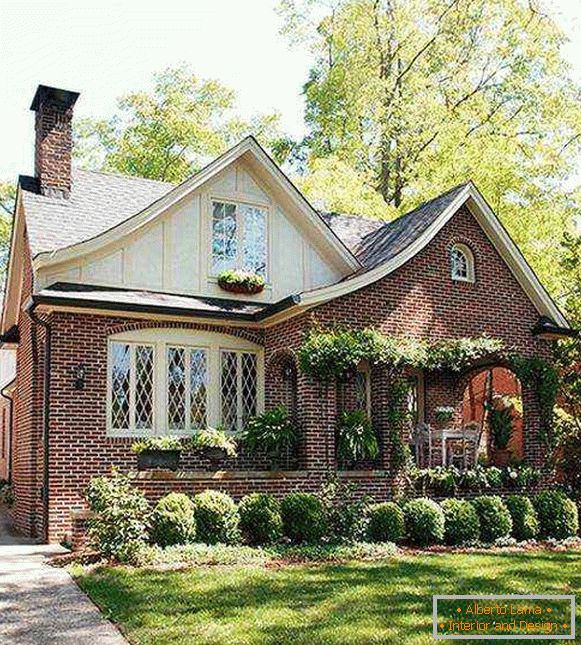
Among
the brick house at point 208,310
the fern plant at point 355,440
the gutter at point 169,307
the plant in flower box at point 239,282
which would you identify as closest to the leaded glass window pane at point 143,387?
the brick house at point 208,310

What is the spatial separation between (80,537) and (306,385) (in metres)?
4.27

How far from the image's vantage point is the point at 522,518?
13.9 meters

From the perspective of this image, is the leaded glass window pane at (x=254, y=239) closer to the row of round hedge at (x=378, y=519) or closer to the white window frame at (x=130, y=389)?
the white window frame at (x=130, y=389)

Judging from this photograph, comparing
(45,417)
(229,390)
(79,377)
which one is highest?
(79,377)

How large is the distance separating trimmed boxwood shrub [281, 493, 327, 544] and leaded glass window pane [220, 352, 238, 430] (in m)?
2.93

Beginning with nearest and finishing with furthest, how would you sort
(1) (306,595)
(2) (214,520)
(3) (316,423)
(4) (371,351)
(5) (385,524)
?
1. (1) (306,595)
2. (2) (214,520)
3. (5) (385,524)
4. (3) (316,423)
5. (4) (371,351)

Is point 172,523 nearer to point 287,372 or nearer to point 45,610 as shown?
point 45,610

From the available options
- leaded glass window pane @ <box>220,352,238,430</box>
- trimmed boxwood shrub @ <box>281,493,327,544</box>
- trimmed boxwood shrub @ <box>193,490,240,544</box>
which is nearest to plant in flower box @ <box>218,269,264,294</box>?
leaded glass window pane @ <box>220,352,238,430</box>

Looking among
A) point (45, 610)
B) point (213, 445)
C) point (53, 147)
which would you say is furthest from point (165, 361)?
point (45, 610)

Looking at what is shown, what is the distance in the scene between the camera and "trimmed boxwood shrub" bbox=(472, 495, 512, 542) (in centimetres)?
1348

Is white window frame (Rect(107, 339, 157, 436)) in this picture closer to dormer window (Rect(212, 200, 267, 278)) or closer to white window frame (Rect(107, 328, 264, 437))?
white window frame (Rect(107, 328, 264, 437))

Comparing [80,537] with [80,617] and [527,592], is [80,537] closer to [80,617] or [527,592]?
[80,617]

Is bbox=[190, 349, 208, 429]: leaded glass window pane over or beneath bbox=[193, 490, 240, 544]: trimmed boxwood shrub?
over

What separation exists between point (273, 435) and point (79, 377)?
3219 mm
